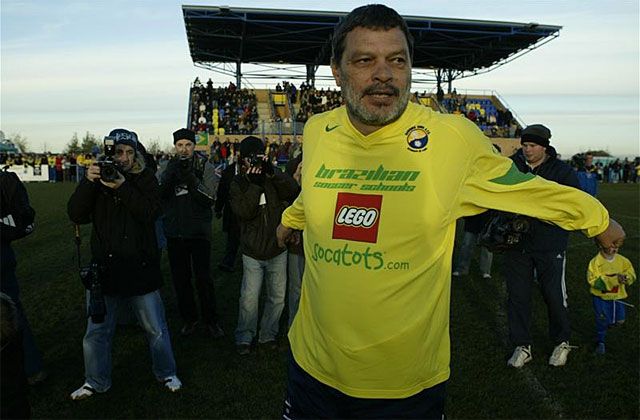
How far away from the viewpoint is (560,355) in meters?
5.28

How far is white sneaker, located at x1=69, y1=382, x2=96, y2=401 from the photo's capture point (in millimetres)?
4523

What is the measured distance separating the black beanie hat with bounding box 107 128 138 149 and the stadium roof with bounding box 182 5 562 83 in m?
30.8

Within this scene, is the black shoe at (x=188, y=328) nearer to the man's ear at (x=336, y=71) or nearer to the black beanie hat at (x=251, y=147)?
the black beanie hat at (x=251, y=147)

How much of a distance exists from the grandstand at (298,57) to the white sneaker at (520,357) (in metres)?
25.7

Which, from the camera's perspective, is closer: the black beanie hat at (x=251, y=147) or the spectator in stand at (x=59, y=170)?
the black beanie hat at (x=251, y=147)

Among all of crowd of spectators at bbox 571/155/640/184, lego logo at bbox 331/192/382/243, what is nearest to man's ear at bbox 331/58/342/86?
lego logo at bbox 331/192/382/243

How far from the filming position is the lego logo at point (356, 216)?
85.2 inches

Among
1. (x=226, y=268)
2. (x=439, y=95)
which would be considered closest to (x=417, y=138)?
(x=226, y=268)

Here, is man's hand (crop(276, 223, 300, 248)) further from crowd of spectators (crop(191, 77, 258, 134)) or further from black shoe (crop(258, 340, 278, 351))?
crowd of spectators (crop(191, 77, 258, 134))

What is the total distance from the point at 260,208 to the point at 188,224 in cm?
94

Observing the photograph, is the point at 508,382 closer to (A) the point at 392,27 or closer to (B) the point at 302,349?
(B) the point at 302,349

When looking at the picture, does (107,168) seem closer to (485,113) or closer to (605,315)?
(605,315)

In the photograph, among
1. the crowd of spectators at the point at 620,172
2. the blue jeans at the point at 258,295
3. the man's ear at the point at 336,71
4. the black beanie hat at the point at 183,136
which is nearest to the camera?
the man's ear at the point at 336,71

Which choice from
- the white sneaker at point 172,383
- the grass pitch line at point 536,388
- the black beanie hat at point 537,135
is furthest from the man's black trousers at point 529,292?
the white sneaker at point 172,383
